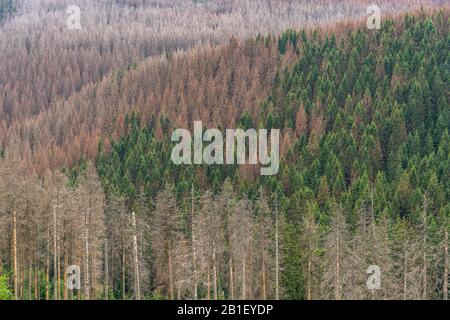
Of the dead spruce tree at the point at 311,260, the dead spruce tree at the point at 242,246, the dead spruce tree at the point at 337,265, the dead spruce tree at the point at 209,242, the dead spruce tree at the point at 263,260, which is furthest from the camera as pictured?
the dead spruce tree at the point at 311,260

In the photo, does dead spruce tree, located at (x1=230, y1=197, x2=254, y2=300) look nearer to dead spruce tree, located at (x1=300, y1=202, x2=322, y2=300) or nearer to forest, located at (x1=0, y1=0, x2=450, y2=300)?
forest, located at (x1=0, y1=0, x2=450, y2=300)

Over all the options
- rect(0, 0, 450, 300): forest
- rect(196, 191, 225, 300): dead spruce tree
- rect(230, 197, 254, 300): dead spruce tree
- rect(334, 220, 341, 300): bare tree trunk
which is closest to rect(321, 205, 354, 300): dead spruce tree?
rect(334, 220, 341, 300): bare tree trunk

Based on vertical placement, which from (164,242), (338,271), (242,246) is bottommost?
(338,271)

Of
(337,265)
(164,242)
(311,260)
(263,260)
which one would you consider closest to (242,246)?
(263,260)

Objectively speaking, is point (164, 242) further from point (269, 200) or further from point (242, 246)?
point (269, 200)

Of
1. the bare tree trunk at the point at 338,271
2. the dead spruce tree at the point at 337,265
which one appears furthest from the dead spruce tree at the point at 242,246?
the bare tree trunk at the point at 338,271

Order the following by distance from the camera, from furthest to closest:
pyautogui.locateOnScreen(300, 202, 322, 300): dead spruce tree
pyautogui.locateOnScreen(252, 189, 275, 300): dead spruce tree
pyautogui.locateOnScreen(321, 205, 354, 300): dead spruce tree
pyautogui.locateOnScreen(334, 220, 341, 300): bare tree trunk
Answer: pyautogui.locateOnScreen(300, 202, 322, 300): dead spruce tree → pyautogui.locateOnScreen(252, 189, 275, 300): dead spruce tree → pyautogui.locateOnScreen(321, 205, 354, 300): dead spruce tree → pyautogui.locateOnScreen(334, 220, 341, 300): bare tree trunk

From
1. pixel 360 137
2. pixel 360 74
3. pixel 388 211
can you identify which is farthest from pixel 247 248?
pixel 360 74

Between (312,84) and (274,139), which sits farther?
(312,84)

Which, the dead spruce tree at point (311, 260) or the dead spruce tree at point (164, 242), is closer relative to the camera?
the dead spruce tree at point (311, 260)

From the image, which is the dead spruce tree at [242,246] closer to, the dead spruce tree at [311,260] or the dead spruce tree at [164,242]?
the dead spruce tree at [311,260]
